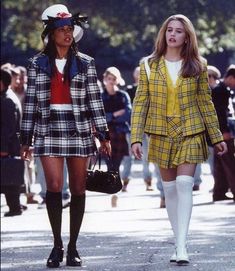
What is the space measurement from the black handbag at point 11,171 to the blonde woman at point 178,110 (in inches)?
237

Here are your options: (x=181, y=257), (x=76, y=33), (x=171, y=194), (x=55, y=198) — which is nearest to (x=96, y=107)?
(x=76, y=33)

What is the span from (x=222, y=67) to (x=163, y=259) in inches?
1612

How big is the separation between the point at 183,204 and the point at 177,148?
42 centimetres

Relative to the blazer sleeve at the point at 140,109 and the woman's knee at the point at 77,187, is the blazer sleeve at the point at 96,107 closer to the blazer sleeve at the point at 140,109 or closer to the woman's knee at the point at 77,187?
the blazer sleeve at the point at 140,109

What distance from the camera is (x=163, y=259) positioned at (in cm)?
1048

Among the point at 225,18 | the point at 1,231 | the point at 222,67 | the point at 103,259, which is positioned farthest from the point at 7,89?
the point at 222,67

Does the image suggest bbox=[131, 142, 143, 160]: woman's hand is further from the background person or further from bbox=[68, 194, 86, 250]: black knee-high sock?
the background person

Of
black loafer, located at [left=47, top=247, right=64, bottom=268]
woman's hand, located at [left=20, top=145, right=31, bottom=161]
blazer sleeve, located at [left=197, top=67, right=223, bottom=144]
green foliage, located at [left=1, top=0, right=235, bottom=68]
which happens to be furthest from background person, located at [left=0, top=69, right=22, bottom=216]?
green foliage, located at [left=1, top=0, right=235, bottom=68]

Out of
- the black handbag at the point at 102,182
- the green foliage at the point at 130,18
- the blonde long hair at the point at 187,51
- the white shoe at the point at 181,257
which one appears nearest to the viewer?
the white shoe at the point at 181,257

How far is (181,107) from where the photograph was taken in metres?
9.81

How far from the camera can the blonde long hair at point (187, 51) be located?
980cm

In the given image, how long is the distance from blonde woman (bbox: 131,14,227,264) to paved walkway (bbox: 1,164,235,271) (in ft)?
2.15

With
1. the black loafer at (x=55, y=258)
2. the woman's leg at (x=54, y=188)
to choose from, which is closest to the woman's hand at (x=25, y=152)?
Result: the woman's leg at (x=54, y=188)

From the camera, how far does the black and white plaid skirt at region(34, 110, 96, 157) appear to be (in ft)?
32.7
